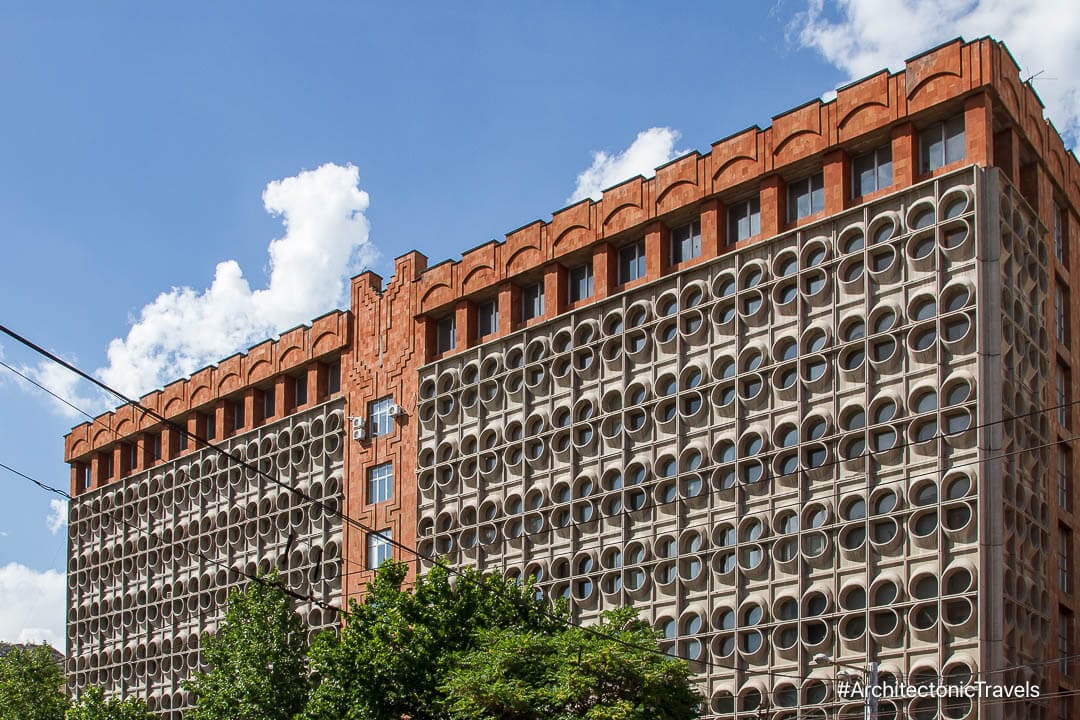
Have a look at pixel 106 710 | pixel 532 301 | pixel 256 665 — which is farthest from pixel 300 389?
pixel 256 665

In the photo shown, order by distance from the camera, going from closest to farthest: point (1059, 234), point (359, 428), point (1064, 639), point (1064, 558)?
point (1064, 639)
point (1064, 558)
point (1059, 234)
point (359, 428)

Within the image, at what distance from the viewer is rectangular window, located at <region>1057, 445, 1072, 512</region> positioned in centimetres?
4003

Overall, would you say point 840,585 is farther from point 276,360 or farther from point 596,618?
point 276,360

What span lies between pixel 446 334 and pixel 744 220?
1405 centimetres

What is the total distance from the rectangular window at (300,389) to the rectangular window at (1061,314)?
3034cm

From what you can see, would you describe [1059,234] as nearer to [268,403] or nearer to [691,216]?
[691,216]

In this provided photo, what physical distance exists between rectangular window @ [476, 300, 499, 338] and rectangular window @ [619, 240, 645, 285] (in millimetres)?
5976

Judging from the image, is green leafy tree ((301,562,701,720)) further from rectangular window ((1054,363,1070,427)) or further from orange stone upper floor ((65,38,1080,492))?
rectangular window ((1054,363,1070,427))

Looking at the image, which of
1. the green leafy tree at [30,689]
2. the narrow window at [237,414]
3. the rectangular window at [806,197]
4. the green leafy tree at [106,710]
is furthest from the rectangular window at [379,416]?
the rectangular window at [806,197]

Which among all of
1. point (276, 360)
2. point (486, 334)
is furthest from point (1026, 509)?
point (276, 360)

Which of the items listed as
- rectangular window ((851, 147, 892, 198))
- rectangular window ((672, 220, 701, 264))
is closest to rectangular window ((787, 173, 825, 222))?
rectangular window ((851, 147, 892, 198))

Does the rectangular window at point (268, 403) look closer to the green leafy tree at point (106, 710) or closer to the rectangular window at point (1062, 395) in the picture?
the green leafy tree at point (106, 710)

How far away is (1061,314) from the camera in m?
42.7

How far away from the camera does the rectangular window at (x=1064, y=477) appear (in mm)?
40031
